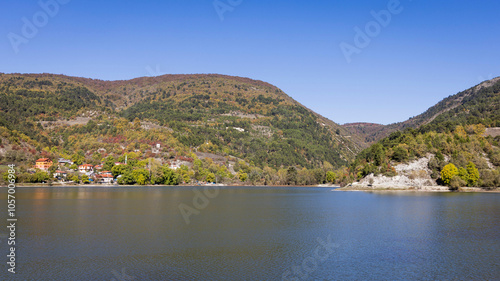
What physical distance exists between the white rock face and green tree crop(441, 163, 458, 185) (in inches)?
107

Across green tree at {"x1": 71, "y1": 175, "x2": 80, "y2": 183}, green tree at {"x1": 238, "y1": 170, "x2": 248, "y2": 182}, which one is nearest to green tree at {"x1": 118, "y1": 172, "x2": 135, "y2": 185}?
green tree at {"x1": 71, "y1": 175, "x2": 80, "y2": 183}

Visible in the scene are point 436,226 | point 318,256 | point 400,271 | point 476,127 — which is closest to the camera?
point 400,271

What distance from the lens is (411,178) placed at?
11462 centimetres

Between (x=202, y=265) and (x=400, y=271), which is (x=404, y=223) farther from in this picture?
(x=202, y=265)

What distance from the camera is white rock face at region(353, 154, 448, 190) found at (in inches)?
4463

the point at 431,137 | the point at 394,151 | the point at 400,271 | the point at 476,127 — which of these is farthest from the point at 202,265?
the point at 476,127

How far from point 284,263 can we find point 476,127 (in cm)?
14067

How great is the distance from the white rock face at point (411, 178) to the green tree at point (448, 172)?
2718 millimetres

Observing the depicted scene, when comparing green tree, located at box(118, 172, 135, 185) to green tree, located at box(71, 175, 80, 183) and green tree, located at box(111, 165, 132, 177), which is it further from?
green tree, located at box(71, 175, 80, 183)

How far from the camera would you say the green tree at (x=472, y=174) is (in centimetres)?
11012

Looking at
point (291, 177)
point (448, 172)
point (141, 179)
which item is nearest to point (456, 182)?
point (448, 172)

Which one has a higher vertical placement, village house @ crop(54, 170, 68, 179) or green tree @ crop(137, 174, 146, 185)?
village house @ crop(54, 170, 68, 179)

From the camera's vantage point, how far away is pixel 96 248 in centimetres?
2895

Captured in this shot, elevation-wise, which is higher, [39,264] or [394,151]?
[394,151]
